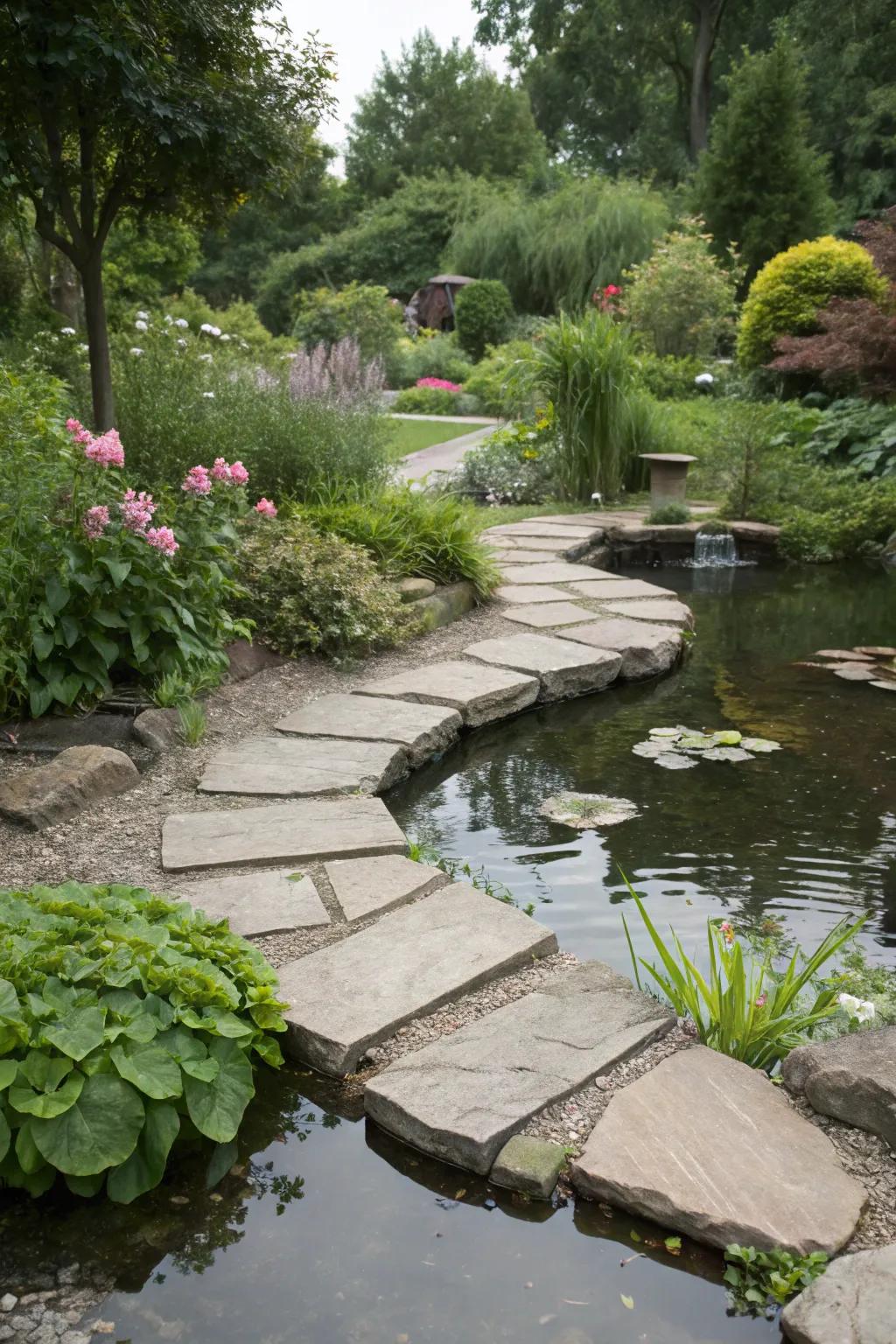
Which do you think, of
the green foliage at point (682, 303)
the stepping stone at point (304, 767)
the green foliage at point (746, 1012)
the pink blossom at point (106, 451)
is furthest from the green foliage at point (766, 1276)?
the green foliage at point (682, 303)

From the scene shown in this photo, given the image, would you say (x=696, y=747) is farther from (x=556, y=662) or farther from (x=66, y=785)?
(x=66, y=785)

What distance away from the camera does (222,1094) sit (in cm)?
165

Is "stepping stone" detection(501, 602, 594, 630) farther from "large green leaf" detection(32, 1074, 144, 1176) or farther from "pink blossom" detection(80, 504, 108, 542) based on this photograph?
"large green leaf" detection(32, 1074, 144, 1176)

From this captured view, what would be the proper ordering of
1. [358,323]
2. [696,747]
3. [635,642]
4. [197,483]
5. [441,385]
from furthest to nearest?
1. [358,323]
2. [441,385]
3. [635,642]
4. [696,747]
5. [197,483]

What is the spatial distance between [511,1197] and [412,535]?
3.71 m

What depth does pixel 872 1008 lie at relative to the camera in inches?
76.1

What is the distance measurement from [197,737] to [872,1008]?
211cm

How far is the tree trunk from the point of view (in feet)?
15.8

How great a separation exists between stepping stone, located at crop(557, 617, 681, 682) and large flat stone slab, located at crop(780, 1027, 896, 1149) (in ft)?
8.83

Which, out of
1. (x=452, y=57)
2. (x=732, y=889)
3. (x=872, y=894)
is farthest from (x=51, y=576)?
(x=452, y=57)

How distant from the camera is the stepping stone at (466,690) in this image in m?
3.82

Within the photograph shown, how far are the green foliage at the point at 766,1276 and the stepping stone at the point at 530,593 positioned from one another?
3.91 m

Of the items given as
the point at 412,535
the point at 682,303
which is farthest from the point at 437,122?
the point at 412,535

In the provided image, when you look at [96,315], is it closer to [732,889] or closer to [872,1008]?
[732,889]
